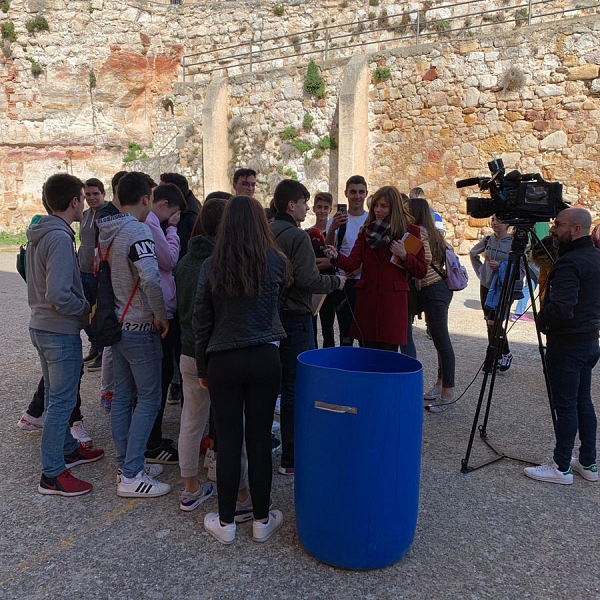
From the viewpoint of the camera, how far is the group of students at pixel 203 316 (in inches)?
112

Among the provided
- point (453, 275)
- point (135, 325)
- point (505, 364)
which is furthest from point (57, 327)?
point (505, 364)

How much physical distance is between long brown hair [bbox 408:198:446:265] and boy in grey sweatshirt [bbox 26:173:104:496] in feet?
9.43

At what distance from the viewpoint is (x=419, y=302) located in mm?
5223

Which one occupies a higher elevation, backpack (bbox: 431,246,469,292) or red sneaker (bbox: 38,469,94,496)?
backpack (bbox: 431,246,469,292)

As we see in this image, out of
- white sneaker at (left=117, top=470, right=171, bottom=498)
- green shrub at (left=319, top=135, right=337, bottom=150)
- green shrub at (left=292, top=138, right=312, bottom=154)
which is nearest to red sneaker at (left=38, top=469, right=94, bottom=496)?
white sneaker at (left=117, top=470, right=171, bottom=498)

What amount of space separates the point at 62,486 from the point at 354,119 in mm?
12233

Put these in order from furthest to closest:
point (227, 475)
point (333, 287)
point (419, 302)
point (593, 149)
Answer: point (593, 149), point (419, 302), point (333, 287), point (227, 475)

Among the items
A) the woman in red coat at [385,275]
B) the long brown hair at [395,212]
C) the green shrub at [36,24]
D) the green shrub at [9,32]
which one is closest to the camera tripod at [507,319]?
the woman in red coat at [385,275]

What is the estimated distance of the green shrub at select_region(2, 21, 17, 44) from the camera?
21.1 metres

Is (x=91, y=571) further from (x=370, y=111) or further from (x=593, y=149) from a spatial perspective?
(x=370, y=111)

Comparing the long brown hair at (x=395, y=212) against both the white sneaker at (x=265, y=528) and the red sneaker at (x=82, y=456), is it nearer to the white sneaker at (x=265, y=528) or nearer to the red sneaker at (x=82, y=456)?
the white sneaker at (x=265, y=528)

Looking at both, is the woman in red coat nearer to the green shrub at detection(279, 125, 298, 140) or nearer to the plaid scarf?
the plaid scarf

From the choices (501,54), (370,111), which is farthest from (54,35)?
(501,54)

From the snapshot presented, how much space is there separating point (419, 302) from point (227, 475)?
2.83m
